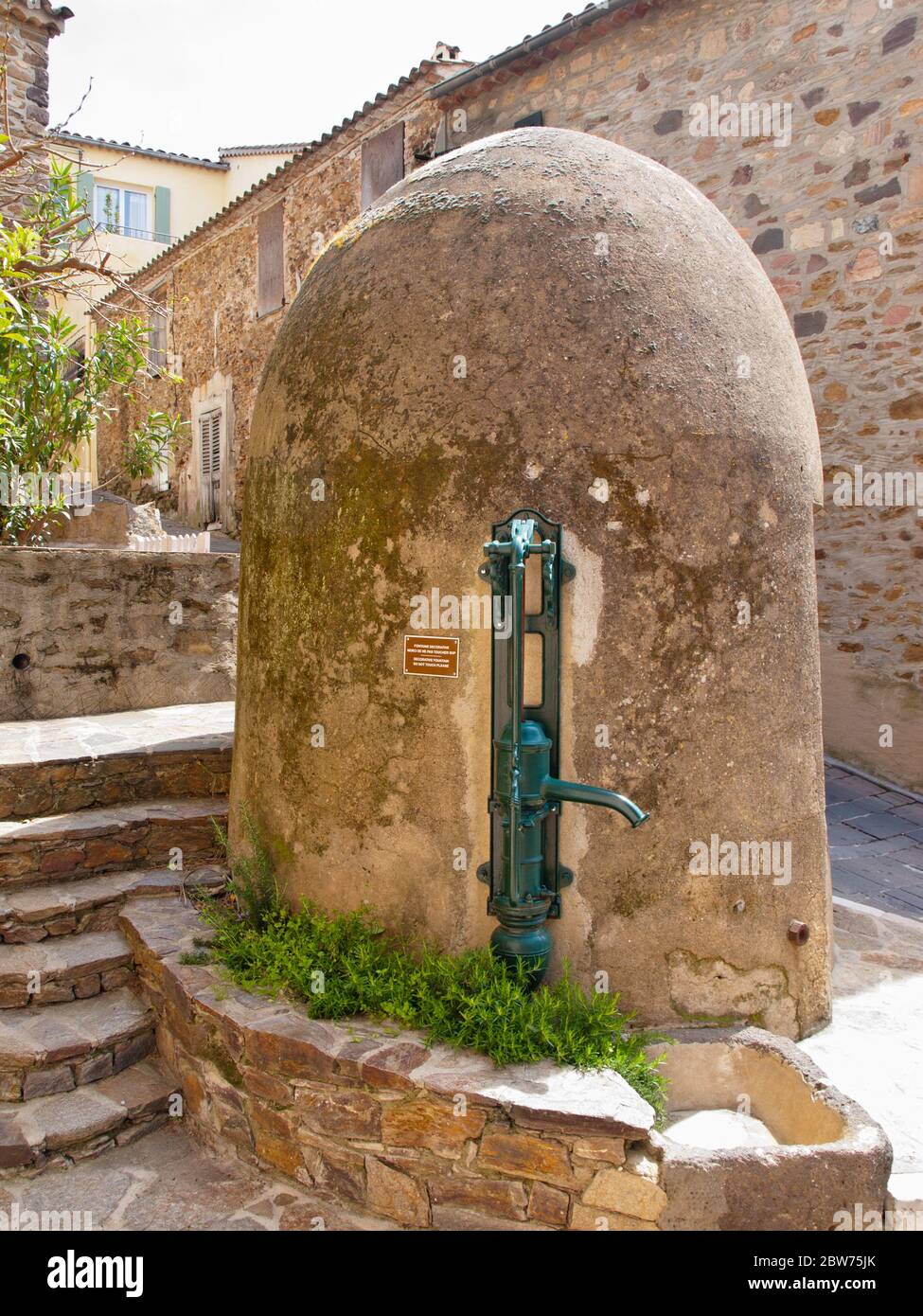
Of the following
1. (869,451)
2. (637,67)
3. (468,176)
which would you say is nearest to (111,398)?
(637,67)

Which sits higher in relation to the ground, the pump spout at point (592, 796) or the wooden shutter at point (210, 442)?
the wooden shutter at point (210, 442)

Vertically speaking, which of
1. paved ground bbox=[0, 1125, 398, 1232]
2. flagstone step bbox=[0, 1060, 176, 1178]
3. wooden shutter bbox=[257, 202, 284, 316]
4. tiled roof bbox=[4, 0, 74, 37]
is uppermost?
tiled roof bbox=[4, 0, 74, 37]

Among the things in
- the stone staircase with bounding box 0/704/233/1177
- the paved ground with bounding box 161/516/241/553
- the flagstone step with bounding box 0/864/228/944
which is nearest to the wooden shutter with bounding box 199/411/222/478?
the paved ground with bounding box 161/516/241/553

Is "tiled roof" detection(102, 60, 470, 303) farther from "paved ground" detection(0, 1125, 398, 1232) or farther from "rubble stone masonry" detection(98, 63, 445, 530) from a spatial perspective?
"paved ground" detection(0, 1125, 398, 1232)

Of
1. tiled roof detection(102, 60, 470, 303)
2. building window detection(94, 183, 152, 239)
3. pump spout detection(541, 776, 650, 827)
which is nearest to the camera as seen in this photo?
pump spout detection(541, 776, 650, 827)

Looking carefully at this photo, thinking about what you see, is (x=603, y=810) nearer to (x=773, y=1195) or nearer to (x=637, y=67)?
(x=773, y=1195)

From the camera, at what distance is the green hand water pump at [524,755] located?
281 centimetres

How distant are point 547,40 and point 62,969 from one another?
9.46 m

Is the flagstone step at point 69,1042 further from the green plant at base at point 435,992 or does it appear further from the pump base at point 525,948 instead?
the pump base at point 525,948

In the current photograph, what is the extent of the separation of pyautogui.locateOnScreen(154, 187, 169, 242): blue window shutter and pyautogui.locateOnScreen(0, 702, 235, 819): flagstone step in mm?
18376

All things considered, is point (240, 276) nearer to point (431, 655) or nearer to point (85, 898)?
point (85, 898)

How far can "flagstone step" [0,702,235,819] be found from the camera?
436 centimetres

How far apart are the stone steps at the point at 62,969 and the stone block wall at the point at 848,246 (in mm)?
5954

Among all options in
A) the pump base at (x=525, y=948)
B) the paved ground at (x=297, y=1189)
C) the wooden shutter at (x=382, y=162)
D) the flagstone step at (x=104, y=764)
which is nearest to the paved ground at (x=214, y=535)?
the wooden shutter at (x=382, y=162)
